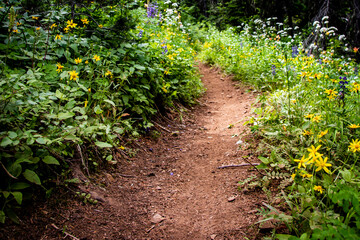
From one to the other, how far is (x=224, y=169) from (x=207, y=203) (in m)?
0.65

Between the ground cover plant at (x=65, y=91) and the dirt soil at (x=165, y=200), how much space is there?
20 centimetres

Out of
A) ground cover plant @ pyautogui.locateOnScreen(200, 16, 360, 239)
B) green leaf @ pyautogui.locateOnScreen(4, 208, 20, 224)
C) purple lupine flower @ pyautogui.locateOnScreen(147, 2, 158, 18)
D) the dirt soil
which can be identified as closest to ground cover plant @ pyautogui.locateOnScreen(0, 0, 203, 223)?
green leaf @ pyautogui.locateOnScreen(4, 208, 20, 224)

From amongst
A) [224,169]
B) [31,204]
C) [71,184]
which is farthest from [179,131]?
[31,204]

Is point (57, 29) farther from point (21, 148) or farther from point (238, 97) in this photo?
point (238, 97)

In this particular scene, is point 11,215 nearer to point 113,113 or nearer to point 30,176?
point 30,176

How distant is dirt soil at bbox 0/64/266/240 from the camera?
1.79 metres

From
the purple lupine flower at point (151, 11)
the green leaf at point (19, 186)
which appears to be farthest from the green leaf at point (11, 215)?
the purple lupine flower at point (151, 11)

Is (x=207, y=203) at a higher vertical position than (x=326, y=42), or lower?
lower

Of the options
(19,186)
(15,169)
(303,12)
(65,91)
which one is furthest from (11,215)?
(303,12)

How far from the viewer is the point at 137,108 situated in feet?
11.5

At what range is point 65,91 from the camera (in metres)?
2.45

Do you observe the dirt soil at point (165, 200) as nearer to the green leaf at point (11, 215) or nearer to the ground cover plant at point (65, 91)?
the green leaf at point (11, 215)

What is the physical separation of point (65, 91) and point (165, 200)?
5.03 ft

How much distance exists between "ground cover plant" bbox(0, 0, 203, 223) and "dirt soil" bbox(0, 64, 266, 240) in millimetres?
202
